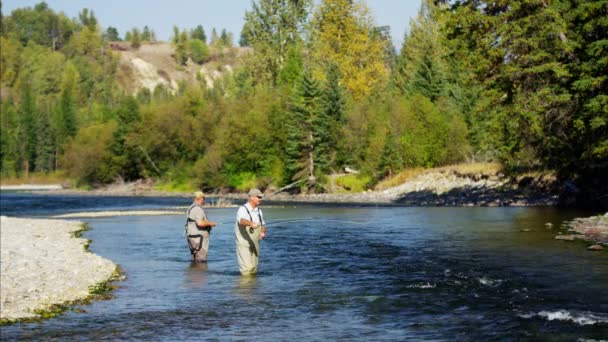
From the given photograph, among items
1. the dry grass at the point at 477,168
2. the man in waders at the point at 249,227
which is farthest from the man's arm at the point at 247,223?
the dry grass at the point at 477,168

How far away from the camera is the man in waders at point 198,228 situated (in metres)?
19.8

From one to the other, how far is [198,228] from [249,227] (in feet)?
11.2

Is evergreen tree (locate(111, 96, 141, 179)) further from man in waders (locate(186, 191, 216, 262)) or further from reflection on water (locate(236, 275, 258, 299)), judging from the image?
reflection on water (locate(236, 275, 258, 299))

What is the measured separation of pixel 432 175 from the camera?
62344 millimetres

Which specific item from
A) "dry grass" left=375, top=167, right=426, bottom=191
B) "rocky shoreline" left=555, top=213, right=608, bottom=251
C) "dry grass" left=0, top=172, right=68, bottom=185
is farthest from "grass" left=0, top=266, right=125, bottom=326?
"dry grass" left=0, top=172, right=68, bottom=185

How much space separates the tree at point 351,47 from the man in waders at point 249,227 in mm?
67362

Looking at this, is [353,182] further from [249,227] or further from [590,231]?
[249,227]

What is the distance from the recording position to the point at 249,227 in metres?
17.1

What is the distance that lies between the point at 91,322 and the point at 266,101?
71.2 m

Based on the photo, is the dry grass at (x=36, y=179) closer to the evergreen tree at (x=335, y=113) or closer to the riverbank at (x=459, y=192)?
the evergreen tree at (x=335, y=113)

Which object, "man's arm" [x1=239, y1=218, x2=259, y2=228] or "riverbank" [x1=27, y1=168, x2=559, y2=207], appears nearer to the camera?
"man's arm" [x1=239, y1=218, x2=259, y2=228]

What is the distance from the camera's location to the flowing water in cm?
1182

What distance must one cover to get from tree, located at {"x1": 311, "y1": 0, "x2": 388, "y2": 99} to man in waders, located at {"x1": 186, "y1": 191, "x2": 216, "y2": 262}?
64.8 m

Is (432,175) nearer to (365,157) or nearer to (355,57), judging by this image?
(365,157)
